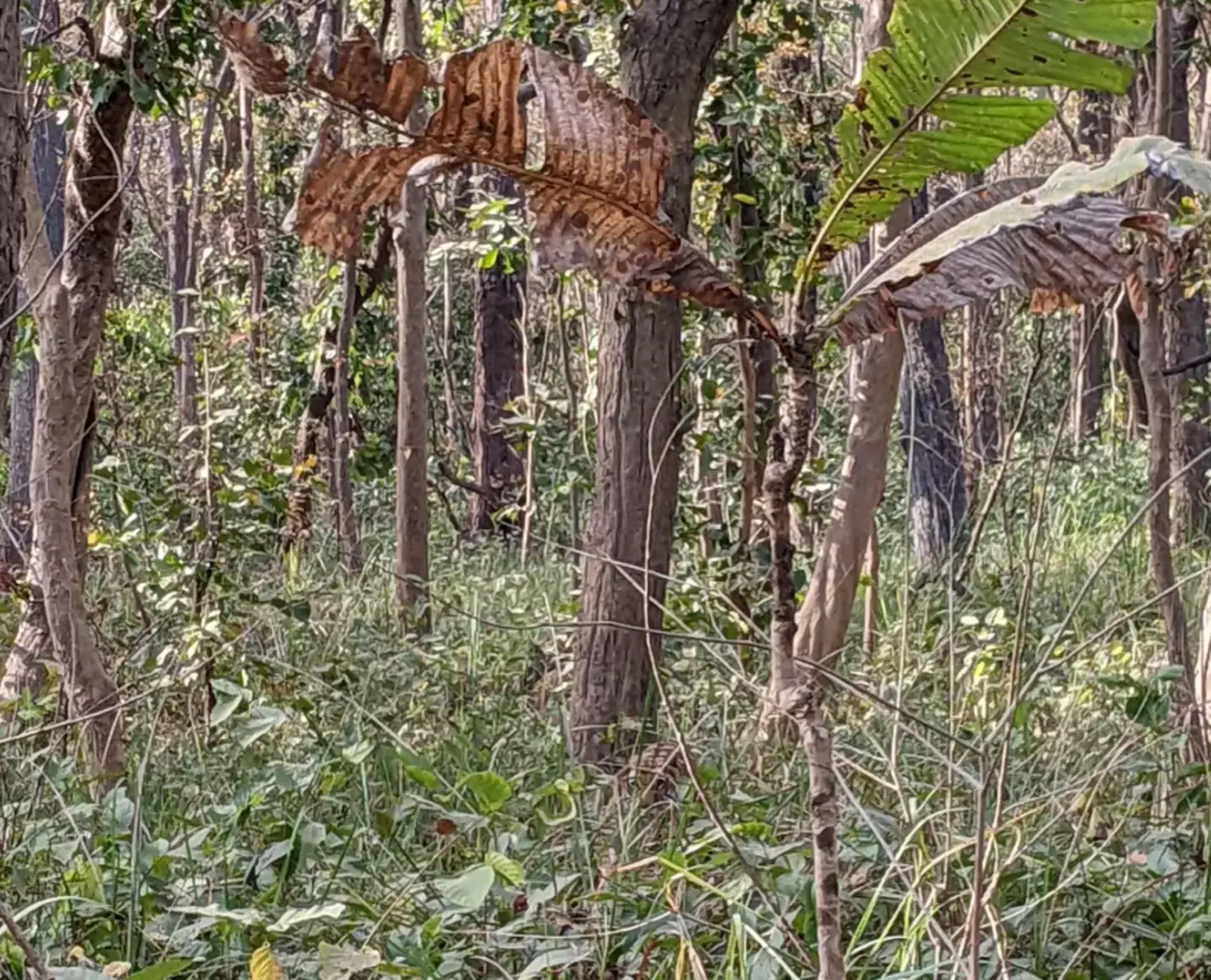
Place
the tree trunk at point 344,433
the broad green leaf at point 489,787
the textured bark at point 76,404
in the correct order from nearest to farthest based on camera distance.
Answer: the broad green leaf at point 489,787
the textured bark at point 76,404
the tree trunk at point 344,433

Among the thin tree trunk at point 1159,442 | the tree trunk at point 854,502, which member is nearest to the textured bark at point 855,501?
the tree trunk at point 854,502

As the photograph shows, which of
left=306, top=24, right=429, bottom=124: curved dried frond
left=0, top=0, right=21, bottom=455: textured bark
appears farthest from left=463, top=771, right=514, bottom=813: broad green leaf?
left=306, top=24, right=429, bottom=124: curved dried frond

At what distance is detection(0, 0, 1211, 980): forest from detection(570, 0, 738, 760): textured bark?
0.01 metres

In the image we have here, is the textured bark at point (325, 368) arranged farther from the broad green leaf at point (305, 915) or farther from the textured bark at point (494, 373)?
the broad green leaf at point (305, 915)

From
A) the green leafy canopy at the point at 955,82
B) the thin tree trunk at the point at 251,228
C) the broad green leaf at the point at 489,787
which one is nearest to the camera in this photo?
the green leafy canopy at the point at 955,82

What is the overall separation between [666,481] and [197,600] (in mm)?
2097

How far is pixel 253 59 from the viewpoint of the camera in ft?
6.02

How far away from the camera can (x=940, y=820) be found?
3.21 meters

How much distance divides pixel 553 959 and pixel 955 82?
1.78 meters

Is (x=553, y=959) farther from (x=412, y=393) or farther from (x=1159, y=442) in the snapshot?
(x=412, y=393)

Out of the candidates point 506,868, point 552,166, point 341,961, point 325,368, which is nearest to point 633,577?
point 506,868

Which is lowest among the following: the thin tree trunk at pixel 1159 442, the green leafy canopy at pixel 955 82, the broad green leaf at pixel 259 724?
the broad green leaf at pixel 259 724

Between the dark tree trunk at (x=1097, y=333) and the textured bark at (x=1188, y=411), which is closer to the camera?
the textured bark at (x=1188, y=411)

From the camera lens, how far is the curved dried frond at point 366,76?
5.87 feet
